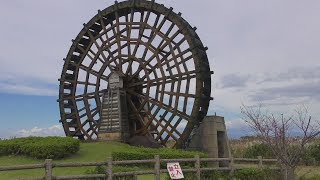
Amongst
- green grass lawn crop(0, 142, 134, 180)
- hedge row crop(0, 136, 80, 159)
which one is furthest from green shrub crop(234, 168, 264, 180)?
hedge row crop(0, 136, 80, 159)

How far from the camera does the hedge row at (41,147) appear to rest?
54.5 ft

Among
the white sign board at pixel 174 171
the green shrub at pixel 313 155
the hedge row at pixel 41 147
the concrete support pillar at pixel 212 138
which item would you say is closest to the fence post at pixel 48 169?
the white sign board at pixel 174 171

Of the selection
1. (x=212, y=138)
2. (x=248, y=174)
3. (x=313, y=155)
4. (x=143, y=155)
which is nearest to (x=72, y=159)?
(x=143, y=155)

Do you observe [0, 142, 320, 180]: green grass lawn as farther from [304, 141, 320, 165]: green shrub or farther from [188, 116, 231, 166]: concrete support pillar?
[304, 141, 320, 165]: green shrub

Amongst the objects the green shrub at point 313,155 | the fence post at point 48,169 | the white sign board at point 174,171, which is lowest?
the green shrub at point 313,155

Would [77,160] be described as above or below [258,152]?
above

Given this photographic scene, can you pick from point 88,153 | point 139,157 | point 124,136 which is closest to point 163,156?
point 139,157

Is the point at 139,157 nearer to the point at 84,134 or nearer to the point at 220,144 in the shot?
the point at 220,144

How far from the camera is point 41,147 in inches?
656

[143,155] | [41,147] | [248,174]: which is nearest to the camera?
[248,174]

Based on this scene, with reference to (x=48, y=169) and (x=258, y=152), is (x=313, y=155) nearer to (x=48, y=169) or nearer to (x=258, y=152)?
(x=258, y=152)

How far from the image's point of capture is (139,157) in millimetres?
16156

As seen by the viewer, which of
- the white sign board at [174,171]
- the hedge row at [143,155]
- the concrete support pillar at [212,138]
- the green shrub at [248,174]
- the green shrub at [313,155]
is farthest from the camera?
the green shrub at [313,155]

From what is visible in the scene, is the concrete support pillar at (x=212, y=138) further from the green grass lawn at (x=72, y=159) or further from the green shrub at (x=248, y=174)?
the green shrub at (x=248, y=174)
